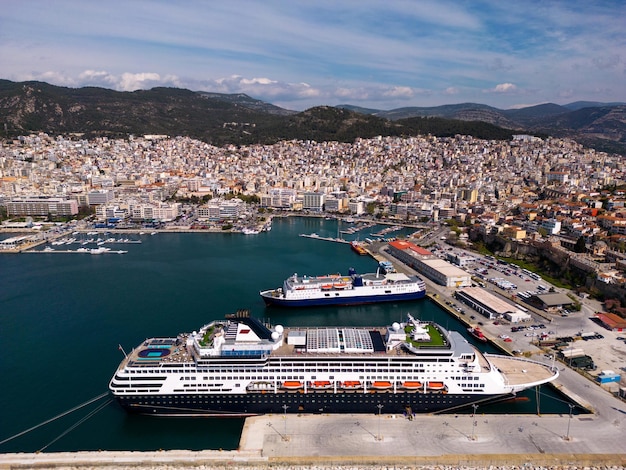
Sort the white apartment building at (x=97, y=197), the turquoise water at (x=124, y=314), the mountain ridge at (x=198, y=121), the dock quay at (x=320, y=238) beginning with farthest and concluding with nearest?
1. the mountain ridge at (x=198, y=121)
2. the white apartment building at (x=97, y=197)
3. the dock quay at (x=320, y=238)
4. the turquoise water at (x=124, y=314)

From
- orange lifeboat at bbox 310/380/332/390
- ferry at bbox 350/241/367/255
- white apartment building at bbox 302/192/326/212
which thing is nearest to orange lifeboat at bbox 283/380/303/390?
orange lifeboat at bbox 310/380/332/390

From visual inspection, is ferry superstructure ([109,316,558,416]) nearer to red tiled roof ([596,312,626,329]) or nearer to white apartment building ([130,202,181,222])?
red tiled roof ([596,312,626,329])

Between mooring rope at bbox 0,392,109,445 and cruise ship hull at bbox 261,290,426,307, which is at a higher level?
cruise ship hull at bbox 261,290,426,307

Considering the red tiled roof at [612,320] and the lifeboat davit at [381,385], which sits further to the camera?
the red tiled roof at [612,320]

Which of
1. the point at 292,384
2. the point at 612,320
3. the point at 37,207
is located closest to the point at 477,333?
the point at 612,320

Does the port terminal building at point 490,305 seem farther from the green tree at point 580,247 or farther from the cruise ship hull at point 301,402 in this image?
the green tree at point 580,247

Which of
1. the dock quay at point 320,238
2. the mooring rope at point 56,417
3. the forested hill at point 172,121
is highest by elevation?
the forested hill at point 172,121

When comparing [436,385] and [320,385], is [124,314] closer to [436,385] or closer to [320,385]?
[320,385]

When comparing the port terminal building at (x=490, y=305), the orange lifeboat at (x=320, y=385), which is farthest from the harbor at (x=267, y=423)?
the port terminal building at (x=490, y=305)
